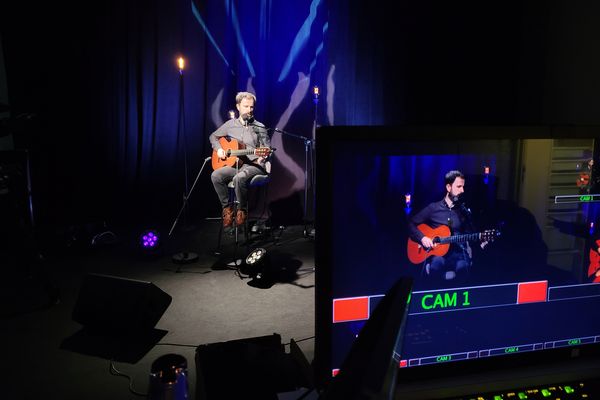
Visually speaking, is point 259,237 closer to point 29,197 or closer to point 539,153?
point 29,197

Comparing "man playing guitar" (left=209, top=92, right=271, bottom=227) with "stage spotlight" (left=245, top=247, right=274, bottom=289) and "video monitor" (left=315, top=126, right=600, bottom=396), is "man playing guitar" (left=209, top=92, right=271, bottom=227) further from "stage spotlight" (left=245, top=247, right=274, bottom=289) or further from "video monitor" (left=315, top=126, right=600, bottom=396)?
"video monitor" (left=315, top=126, right=600, bottom=396)

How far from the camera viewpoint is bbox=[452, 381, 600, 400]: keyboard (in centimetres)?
68

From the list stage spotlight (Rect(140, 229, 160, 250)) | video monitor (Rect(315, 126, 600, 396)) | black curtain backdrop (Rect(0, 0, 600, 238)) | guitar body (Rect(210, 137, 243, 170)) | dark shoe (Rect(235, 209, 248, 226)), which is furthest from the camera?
black curtain backdrop (Rect(0, 0, 600, 238))

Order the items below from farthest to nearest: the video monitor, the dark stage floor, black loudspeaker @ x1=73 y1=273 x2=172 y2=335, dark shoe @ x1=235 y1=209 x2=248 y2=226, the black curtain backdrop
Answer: the black curtain backdrop < dark shoe @ x1=235 y1=209 x2=248 y2=226 < the dark stage floor < black loudspeaker @ x1=73 y1=273 x2=172 y2=335 < the video monitor


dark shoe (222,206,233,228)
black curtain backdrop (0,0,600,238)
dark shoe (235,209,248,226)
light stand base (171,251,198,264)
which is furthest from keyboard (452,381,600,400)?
dark shoe (222,206,233,228)

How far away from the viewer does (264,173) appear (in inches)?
170

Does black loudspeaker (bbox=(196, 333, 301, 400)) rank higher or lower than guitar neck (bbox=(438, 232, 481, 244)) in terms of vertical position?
lower

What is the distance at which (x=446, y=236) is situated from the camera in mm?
698

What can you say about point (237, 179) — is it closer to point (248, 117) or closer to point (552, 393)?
point (248, 117)

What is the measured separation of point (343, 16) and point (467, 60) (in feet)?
4.12

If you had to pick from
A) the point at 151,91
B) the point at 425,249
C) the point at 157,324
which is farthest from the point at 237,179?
the point at 425,249

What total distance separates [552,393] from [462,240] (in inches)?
10.1

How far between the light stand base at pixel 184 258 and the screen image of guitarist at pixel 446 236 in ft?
10.4

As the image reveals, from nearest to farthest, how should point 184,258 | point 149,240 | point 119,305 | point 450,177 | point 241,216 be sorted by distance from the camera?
point 450,177
point 119,305
point 184,258
point 149,240
point 241,216
